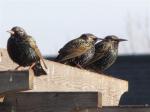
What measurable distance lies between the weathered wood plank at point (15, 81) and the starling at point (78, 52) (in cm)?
489

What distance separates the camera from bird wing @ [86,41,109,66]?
11218mm

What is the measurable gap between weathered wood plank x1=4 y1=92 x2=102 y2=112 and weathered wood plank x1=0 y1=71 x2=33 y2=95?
0.32 m

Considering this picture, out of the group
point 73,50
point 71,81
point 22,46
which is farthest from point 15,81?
point 73,50

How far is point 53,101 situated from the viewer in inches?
197

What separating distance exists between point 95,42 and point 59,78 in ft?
19.1

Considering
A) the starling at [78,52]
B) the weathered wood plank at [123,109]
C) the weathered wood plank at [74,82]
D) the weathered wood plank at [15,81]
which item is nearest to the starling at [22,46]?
the weathered wood plank at [74,82]

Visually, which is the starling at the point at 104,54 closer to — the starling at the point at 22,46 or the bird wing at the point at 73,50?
the bird wing at the point at 73,50

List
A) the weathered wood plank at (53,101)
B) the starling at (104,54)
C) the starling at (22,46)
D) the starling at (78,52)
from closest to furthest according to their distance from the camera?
the weathered wood plank at (53,101), the starling at (22,46), the starling at (78,52), the starling at (104,54)

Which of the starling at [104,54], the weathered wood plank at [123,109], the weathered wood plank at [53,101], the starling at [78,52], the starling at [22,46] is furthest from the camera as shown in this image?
the starling at [104,54]

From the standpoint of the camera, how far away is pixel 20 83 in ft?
15.5

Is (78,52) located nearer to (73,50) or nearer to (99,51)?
(73,50)

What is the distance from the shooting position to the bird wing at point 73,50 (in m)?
10.0

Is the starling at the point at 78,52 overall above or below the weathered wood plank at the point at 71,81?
above

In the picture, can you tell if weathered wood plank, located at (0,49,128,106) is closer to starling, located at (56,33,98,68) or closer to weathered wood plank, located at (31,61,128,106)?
weathered wood plank, located at (31,61,128,106)
